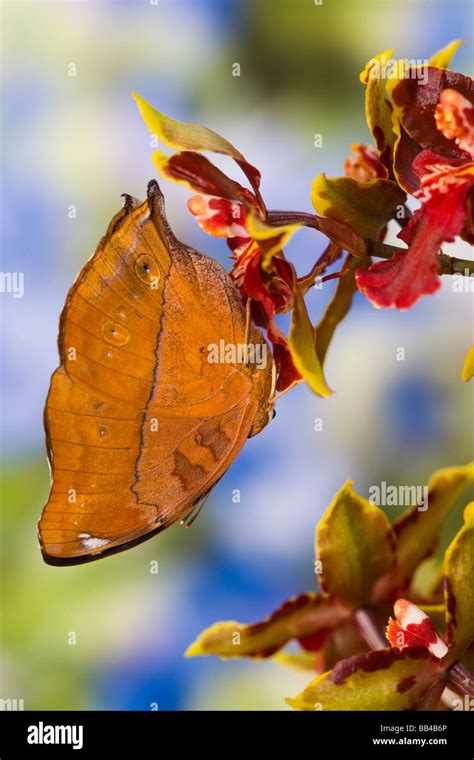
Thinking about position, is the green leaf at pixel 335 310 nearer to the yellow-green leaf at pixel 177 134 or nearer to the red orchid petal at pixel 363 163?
the red orchid petal at pixel 363 163

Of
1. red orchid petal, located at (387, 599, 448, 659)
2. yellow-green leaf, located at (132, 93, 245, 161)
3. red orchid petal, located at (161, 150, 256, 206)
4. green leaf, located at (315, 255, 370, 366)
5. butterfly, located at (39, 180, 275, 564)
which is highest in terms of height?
yellow-green leaf, located at (132, 93, 245, 161)

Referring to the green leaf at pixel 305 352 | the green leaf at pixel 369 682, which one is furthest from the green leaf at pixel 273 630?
the green leaf at pixel 305 352

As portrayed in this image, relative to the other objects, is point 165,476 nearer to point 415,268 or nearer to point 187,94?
point 415,268

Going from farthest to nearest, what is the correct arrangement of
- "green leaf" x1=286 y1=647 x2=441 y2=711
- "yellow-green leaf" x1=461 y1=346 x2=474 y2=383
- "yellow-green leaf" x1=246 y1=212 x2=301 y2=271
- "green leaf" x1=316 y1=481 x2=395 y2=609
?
"green leaf" x1=316 y1=481 x2=395 y2=609 → "green leaf" x1=286 y1=647 x2=441 y2=711 → "yellow-green leaf" x1=461 y1=346 x2=474 y2=383 → "yellow-green leaf" x1=246 y1=212 x2=301 y2=271

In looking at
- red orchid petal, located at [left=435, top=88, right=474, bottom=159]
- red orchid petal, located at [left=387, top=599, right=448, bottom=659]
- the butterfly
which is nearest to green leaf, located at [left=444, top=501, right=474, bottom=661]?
red orchid petal, located at [left=387, top=599, right=448, bottom=659]

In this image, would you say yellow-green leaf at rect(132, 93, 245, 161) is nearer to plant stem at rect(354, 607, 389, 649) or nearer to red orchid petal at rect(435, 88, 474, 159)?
red orchid petal at rect(435, 88, 474, 159)

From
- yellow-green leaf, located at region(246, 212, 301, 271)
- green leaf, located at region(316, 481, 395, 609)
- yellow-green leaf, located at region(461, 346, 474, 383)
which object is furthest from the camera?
green leaf, located at region(316, 481, 395, 609)
